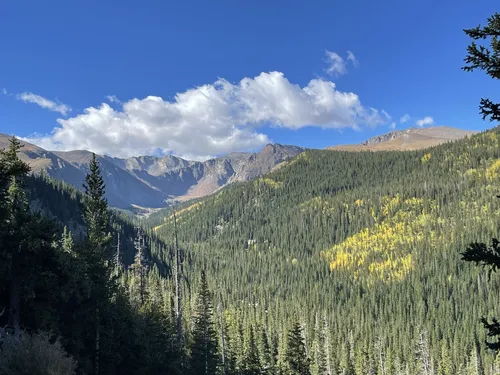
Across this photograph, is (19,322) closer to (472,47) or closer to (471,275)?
(472,47)

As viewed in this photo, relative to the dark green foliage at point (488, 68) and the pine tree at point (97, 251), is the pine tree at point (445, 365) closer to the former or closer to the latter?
the pine tree at point (97, 251)

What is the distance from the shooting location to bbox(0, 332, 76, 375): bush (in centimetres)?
1677

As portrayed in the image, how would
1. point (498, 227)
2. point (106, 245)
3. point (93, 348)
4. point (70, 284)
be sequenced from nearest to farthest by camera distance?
point (70, 284) → point (93, 348) → point (106, 245) → point (498, 227)

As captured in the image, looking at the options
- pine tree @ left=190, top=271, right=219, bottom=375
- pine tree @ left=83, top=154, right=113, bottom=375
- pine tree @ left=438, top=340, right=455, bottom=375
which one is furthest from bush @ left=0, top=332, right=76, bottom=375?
pine tree @ left=438, top=340, right=455, bottom=375

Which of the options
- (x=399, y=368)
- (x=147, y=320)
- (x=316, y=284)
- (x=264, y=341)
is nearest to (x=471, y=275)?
(x=316, y=284)

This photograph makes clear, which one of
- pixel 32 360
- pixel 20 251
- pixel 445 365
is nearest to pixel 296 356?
pixel 20 251

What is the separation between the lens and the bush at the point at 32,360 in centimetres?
1677

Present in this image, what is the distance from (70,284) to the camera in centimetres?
2847

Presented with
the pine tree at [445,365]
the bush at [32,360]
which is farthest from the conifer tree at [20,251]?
the pine tree at [445,365]

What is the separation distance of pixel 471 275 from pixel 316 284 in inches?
2801

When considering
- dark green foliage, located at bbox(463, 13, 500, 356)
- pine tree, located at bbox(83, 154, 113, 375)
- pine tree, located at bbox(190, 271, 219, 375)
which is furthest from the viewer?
pine tree, located at bbox(190, 271, 219, 375)

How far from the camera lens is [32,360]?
17.2m

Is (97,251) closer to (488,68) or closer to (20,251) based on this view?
(20,251)

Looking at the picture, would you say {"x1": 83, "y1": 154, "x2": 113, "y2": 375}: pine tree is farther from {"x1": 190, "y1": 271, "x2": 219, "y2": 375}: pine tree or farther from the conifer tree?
{"x1": 190, "y1": 271, "x2": 219, "y2": 375}: pine tree
